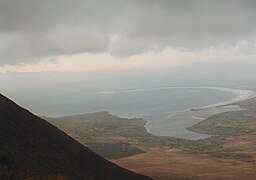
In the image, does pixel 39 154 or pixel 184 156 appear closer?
pixel 39 154

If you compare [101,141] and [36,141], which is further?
[101,141]

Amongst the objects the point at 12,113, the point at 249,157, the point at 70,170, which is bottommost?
the point at 249,157

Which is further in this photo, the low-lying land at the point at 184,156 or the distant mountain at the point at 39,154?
the low-lying land at the point at 184,156

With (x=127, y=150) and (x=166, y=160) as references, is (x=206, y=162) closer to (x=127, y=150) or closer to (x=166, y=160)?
(x=166, y=160)

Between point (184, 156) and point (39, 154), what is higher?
point (39, 154)

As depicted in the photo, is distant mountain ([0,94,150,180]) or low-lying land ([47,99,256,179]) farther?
low-lying land ([47,99,256,179])

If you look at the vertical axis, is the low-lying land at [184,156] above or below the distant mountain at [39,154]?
below

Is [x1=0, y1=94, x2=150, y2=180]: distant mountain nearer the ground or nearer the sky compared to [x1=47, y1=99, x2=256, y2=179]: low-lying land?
nearer the sky

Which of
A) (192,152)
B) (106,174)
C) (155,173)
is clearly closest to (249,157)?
(192,152)
